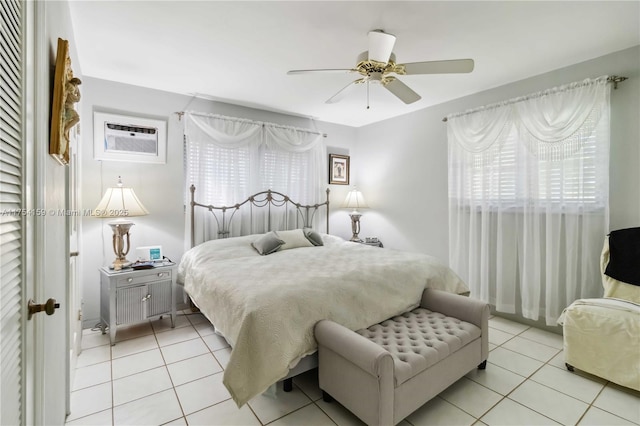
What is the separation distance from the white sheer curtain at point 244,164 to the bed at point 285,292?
→ 0.64 metres

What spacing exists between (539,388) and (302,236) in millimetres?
2645

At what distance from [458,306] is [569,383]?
3.01 feet

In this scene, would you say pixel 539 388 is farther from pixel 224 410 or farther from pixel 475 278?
pixel 224 410

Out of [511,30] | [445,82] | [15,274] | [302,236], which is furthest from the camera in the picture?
[302,236]

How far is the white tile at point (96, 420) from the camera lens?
184 centimetres

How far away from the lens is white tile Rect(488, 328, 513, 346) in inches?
116

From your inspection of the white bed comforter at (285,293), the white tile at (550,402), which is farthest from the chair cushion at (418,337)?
the white tile at (550,402)

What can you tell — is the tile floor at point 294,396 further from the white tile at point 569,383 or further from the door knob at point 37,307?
the door knob at point 37,307

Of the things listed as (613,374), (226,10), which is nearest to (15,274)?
(226,10)

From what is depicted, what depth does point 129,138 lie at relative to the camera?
11.0ft

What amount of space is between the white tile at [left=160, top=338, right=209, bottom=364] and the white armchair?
301 centimetres

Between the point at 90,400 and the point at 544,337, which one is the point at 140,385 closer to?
the point at 90,400

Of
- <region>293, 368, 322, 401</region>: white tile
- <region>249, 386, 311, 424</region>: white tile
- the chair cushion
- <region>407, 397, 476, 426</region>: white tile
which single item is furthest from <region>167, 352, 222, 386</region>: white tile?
<region>407, 397, 476, 426</region>: white tile

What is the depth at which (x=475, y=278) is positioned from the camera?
11.9ft
